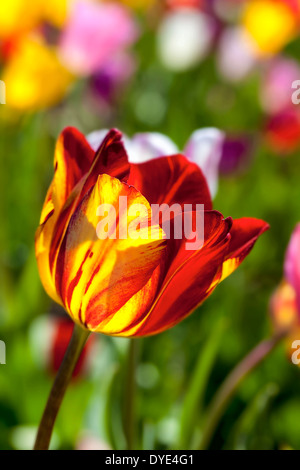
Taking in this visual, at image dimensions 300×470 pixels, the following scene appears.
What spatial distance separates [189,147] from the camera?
0.37m

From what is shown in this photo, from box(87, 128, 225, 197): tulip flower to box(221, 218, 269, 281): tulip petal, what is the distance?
68 mm

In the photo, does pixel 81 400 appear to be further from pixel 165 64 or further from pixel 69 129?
pixel 165 64

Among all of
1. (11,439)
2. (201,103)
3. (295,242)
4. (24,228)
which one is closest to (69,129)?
(295,242)

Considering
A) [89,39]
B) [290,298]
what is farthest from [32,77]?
[290,298]

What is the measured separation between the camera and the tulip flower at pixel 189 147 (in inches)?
14.1

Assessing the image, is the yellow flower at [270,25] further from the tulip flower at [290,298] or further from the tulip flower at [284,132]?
the tulip flower at [290,298]

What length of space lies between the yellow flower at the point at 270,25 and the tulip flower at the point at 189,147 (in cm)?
73

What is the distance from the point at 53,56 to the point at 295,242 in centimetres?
55

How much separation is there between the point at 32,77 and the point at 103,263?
1.69 ft

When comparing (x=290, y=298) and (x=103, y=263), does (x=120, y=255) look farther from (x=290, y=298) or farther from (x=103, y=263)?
(x=290, y=298)

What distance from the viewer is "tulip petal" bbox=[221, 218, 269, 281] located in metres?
0.30

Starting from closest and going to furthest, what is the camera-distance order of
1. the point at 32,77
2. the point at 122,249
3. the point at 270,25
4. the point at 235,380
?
the point at 122,249
the point at 235,380
the point at 32,77
the point at 270,25

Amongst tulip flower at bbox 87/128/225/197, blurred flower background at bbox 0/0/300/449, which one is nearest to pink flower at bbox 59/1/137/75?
blurred flower background at bbox 0/0/300/449

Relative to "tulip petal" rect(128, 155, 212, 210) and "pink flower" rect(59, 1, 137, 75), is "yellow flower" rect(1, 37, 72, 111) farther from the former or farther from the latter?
"tulip petal" rect(128, 155, 212, 210)
